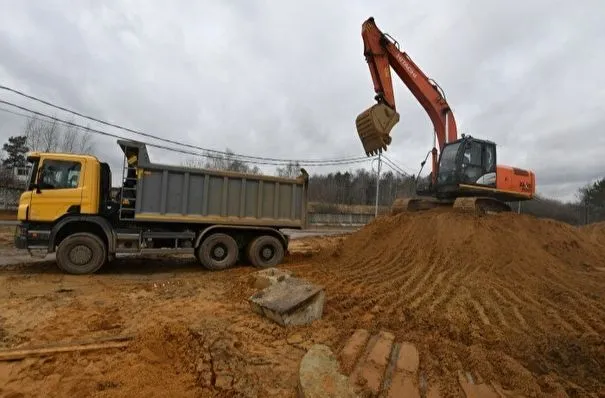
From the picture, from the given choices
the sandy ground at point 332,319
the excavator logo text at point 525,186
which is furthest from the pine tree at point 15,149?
the excavator logo text at point 525,186

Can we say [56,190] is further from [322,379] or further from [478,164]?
[478,164]

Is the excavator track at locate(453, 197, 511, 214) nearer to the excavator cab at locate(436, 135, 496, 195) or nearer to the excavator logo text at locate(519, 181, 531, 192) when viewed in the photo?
the excavator cab at locate(436, 135, 496, 195)

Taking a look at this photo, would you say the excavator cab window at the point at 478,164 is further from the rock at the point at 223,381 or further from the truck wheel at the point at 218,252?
the rock at the point at 223,381

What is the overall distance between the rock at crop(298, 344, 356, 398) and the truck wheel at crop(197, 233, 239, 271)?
6122 mm

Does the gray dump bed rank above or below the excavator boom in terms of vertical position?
below

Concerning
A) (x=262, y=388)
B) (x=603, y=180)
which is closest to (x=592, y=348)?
(x=262, y=388)

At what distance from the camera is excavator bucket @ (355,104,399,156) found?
34.5 ft

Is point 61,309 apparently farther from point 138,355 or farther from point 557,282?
point 557,282

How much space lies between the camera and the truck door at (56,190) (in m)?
8.33

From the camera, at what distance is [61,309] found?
564 centimetres

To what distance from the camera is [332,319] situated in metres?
5.20

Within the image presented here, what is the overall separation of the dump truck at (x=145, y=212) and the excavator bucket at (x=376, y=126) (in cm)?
264

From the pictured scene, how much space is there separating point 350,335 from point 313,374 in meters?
1.39

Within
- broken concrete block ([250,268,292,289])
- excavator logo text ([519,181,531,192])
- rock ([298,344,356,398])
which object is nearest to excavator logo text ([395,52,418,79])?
excavator logo text ([519,181,531,192])
